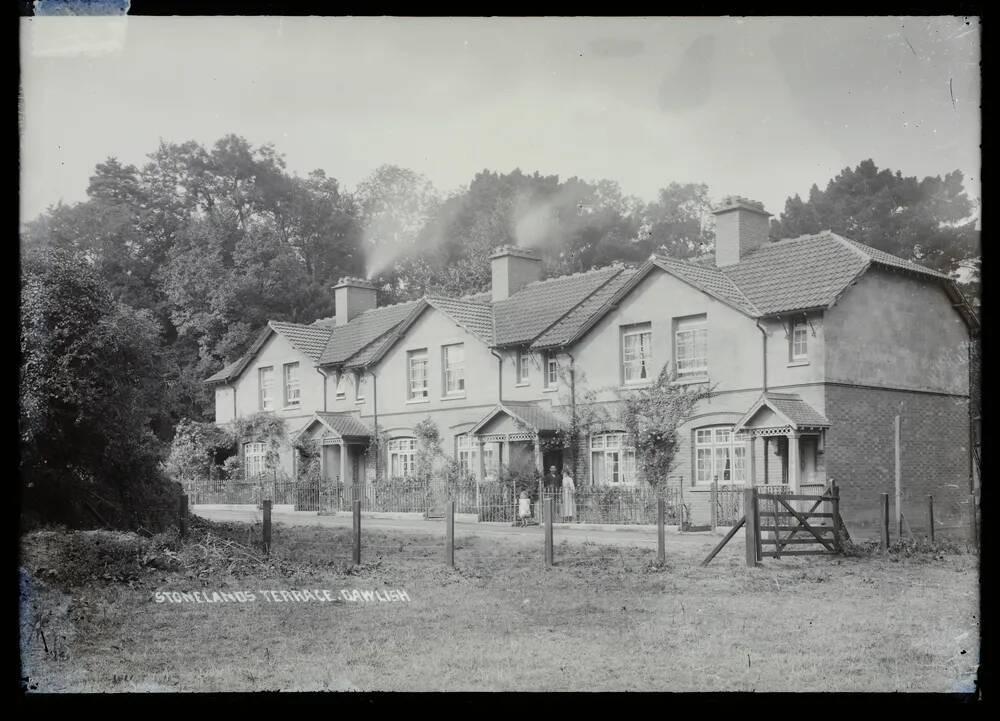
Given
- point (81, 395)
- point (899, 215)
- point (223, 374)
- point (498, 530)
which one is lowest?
point (498, 530)

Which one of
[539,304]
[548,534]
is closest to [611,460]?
[539,304]

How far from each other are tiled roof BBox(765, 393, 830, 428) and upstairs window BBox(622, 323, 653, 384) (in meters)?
2.89

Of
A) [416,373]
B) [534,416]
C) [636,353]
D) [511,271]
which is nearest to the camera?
[636,353]

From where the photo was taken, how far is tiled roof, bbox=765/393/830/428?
2070 cm

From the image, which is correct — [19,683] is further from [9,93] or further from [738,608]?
[738,608]

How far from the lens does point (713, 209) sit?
2317 cm

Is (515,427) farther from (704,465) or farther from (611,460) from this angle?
(704,465)

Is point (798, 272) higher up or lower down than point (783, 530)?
higher up

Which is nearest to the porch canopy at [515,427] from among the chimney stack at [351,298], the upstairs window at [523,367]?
the upstairs window at [523,367]

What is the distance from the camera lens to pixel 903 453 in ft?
66.4

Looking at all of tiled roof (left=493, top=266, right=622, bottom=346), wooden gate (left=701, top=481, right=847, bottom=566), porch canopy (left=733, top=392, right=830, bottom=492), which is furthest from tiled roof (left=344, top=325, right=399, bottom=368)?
wooden gate (left=701, top=481, right=847, bottom=566)

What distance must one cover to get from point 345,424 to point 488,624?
49.1 ft

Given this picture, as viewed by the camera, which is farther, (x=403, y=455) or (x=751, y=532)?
(x=403, y=455)
